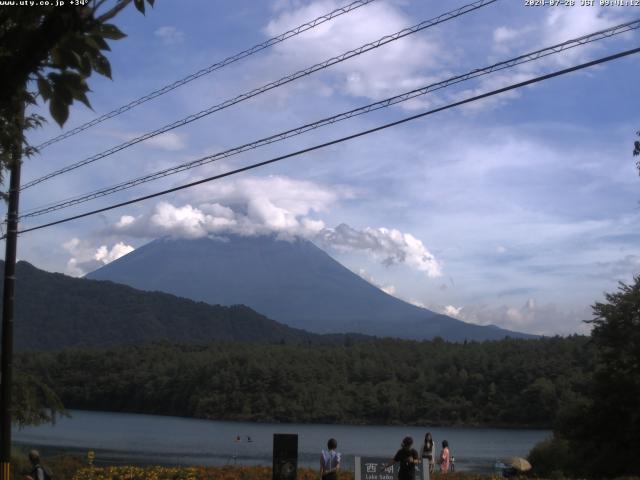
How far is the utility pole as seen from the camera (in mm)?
15487

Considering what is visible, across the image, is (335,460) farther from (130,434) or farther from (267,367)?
(267,367)

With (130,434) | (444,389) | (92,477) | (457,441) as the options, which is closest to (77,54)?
(92,477)

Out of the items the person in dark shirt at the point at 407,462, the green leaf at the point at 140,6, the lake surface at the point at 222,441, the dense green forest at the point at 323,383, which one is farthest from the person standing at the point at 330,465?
the dense green forest at the point at 323,383

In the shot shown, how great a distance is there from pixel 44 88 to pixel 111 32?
415 millimetres

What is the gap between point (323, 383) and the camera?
126875 mm

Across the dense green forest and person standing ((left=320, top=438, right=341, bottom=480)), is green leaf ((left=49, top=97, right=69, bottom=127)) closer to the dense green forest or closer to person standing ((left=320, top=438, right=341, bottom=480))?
person standing ((left=320, top=438, right=341, bottom=480))

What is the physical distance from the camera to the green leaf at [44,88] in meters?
4.06

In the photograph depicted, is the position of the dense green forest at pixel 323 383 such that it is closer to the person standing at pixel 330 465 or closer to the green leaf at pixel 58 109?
the person standing at pixel 330 465

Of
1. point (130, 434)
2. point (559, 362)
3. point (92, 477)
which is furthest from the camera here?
point (559, 362)

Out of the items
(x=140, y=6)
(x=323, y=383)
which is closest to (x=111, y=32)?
(x=140, y=6)

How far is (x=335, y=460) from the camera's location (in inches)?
596

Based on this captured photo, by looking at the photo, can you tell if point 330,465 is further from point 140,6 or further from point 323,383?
point 323,383

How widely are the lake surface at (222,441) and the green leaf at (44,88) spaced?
4398 cm

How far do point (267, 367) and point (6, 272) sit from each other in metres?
108
